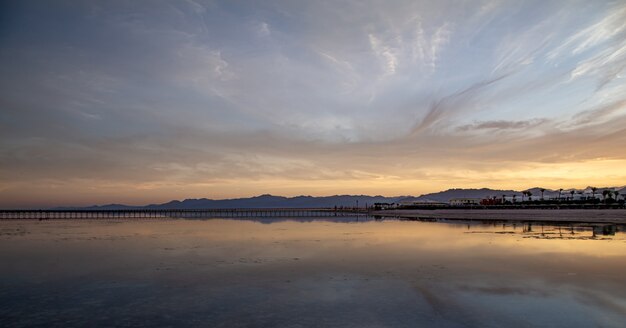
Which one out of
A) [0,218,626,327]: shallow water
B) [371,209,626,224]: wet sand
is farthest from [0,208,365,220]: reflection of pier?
[0,218,626,327]: shallow water

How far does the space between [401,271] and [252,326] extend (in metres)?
8.93

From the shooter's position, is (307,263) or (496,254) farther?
(496,254)

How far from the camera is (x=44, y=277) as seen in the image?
16578 millimetres

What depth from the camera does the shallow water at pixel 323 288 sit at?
34.0 ft

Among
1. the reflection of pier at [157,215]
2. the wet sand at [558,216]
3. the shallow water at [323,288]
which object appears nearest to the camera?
the shallow water at [323,288]

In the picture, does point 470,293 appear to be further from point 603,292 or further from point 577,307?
point 603,292

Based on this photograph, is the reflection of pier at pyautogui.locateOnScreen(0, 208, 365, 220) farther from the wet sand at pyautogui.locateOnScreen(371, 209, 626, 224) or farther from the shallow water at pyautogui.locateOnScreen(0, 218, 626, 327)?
A: the shallow water at pyautogui.locateOnScreen(0, 218, 626, 327)

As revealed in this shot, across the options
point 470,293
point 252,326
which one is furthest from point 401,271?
point 252,326

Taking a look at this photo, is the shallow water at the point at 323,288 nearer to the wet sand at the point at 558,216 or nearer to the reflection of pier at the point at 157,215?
the wet sand at the point at 558,216

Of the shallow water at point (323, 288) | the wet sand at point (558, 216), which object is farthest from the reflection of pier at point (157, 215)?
the shallow water at point (323, 288)

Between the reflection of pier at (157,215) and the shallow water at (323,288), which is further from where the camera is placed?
the reflection of pier at (157,215)

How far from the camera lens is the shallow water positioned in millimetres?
10352

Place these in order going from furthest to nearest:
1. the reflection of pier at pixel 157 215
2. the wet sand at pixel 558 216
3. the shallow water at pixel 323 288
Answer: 1. the reflection of pier at pixel 157 215
2. the wet sand at pixel 558 216
3. the shallow water at pixel 323 288

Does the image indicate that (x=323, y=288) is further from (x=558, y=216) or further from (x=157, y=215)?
(x=157, y=215)
